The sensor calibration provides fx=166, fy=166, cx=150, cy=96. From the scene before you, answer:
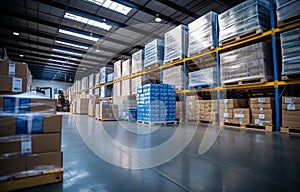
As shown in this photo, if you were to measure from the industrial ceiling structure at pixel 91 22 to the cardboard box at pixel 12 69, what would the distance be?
6.64 m

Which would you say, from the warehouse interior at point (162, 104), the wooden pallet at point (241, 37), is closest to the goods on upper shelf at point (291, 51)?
the warehouse interior at point (162, 104)

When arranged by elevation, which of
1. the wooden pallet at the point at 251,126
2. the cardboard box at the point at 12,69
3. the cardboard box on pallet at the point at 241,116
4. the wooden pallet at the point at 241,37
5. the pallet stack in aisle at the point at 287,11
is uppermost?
the pallet stack in aisle at the point at 287,11

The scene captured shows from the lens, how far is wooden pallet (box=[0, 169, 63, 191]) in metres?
1.40

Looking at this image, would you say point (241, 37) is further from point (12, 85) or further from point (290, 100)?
point (12, 85)

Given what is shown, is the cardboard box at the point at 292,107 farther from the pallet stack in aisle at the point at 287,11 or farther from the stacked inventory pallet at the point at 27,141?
the stacked inventory pallet at the point at 27,141

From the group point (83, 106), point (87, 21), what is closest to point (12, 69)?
point (87, 21)

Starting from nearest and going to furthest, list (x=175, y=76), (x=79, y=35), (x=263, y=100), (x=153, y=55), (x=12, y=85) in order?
(x=12, y=85)
(x=263, y=100)
(x=175, y=76)
(x=153, y=55)
(x=79, y=35)

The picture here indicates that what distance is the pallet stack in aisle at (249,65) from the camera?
4.73 metres

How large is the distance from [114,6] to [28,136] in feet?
26.4

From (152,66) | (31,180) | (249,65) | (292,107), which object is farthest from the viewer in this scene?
(152,66)

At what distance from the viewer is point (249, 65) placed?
194 inches

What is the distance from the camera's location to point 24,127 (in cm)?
152

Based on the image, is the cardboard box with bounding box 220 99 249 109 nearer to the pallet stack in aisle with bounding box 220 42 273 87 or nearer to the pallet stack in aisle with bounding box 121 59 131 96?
the pallet stack in aisle with bounding box 220 42 273 87

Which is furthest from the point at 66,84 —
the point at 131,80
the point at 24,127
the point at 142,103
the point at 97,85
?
the point at 24,127
